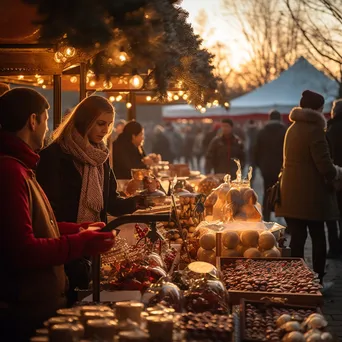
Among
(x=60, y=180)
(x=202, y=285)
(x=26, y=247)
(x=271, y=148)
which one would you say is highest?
(x=271, y=148)

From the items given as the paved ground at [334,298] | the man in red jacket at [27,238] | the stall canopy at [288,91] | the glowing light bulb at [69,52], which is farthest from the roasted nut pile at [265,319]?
the stall canopy at [288,91]

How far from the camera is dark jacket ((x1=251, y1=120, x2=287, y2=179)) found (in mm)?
12719

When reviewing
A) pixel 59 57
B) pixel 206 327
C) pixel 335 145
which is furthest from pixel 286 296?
pixel 335 145

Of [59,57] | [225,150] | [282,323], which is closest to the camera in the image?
[282,323]

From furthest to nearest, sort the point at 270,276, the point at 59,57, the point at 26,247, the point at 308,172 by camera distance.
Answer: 1. the point at 308,172
2. the point at 59,57
3. the point at 270,276
4. the point at 26,247

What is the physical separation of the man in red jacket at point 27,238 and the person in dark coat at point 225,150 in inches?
379

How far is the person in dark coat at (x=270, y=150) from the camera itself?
12.7 metres

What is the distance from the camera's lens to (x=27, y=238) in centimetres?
311

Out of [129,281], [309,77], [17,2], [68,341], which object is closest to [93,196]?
[129,281]

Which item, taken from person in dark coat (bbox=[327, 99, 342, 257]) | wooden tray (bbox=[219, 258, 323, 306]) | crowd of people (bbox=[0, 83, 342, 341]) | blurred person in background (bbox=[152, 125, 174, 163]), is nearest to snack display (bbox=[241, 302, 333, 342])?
wooden tray (bbox=[219, 258, 323, 306])

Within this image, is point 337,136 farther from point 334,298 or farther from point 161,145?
point 161,145

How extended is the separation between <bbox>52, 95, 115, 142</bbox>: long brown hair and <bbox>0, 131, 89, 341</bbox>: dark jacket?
1126 millimetres

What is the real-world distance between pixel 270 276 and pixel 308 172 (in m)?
3.22

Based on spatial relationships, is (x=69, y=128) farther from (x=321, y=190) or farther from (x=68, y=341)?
(x=321, y=190)
